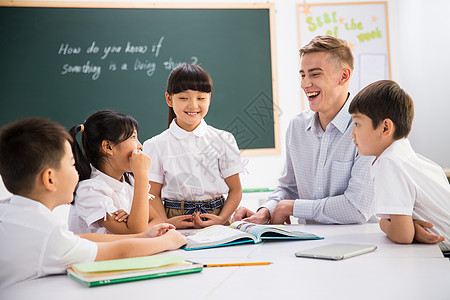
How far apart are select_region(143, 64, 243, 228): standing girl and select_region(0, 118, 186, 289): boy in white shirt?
2.86 feet

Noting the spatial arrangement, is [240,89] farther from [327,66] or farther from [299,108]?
[327,66]

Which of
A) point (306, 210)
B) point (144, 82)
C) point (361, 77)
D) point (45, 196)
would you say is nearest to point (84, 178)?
point (45, 196)

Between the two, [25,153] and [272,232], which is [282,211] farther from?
[25,153]

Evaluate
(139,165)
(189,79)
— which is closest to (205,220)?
(139,165)

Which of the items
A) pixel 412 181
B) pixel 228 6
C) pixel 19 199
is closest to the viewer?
pixel 19 199

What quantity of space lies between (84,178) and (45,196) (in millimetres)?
654

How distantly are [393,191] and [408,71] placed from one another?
2632mm

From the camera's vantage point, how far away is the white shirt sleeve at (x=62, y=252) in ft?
3.66

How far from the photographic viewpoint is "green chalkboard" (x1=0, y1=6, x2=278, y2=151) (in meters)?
3.46

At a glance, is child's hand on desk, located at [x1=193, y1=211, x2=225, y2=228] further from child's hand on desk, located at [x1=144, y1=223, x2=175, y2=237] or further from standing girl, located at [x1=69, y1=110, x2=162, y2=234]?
child's hand on desk, located at [x1=144, y1=223, x2=175, y2=237]

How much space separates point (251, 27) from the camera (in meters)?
3.70

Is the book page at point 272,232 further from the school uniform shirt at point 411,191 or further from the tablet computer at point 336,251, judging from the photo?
the school uniform shirt at point 411,191

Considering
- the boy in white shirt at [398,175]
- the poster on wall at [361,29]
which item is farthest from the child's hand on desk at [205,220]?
the poster on wall at [361,29]

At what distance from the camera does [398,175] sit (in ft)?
4.83
